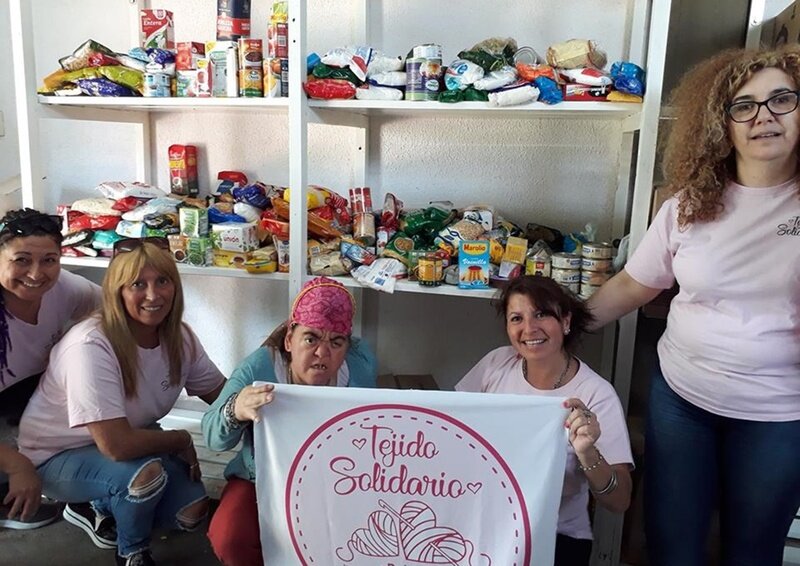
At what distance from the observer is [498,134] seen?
2.17 meters

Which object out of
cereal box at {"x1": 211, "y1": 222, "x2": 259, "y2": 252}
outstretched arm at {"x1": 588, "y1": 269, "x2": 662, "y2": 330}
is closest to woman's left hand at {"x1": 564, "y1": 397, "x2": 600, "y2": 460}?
outstretched arm at {"x1": 588, "y1": 269, "x2": 662, "y2": 330}

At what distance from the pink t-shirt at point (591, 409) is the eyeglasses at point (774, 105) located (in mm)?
636

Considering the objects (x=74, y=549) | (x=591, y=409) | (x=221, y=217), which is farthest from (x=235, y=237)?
(x=591, y=409)

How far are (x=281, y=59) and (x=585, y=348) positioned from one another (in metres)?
1.35

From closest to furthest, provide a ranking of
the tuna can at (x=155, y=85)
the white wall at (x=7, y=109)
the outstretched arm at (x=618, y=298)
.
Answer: the outstretched arm at (x=618, y=298) < the tuna can at (x=155, y=85) < the white wall at (x=7, y=109)

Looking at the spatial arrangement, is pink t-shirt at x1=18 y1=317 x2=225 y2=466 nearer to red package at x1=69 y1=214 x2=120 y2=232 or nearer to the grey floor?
the grey floor

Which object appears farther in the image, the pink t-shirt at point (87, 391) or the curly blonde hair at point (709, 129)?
the pink t-shirt at point (87, 391)

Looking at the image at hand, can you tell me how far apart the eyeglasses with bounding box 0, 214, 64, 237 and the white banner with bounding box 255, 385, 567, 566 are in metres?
0.80

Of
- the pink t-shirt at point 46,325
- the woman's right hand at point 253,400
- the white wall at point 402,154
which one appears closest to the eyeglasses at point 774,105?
the white wall at point 402,154

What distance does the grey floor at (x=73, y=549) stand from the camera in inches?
73.0

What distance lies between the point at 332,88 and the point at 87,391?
100cm

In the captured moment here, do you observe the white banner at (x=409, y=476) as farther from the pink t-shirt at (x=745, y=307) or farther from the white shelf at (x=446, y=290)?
the white shelf at (x=446, y=290)

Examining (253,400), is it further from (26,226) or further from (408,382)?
(408,382)

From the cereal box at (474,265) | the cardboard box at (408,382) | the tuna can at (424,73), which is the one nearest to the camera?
the tuna can at (424,73)
